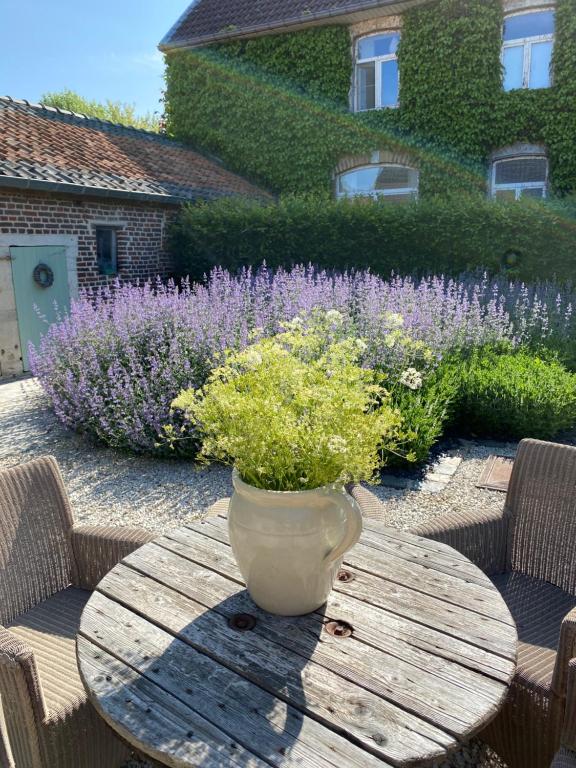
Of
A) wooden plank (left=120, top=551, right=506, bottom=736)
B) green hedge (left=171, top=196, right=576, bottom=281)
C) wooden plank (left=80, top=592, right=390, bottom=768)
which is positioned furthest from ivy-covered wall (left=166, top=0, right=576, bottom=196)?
wooden plank (left=80, top=592, right=390, bottom=768)

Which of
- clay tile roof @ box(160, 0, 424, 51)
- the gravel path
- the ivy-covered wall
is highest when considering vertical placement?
clay tile roof @ box(160, 0, 424, 51)

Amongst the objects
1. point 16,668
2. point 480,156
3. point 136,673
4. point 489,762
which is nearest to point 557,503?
point 489,762

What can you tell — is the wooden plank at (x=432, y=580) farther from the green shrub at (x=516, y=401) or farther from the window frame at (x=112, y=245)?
the window frame at (x=112, y=245)

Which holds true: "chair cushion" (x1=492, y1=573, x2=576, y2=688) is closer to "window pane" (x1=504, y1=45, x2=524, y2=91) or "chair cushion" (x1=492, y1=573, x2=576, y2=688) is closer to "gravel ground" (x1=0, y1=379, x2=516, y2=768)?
"gravel ground" (x1=0, y1=379, x2=516, y2=768)

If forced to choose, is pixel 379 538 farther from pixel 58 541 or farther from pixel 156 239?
pixel 156 239

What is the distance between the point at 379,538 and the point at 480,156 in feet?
40.2

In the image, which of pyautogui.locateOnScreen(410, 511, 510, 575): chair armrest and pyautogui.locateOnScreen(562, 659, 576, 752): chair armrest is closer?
pyautogui.locateOnScreen(562, 659, 576, 752): chair armrest

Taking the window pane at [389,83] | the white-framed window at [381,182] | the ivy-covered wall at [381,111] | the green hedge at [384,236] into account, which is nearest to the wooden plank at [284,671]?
the green hedge at [384,236]

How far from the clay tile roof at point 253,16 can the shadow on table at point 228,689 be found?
45.2ft

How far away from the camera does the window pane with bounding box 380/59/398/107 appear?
43.3 feet

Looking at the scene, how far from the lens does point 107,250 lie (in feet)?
33.7

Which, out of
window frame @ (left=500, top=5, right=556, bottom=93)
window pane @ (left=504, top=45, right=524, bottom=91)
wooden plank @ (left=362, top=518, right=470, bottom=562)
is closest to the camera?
wooden plank @ (left=362, top=518, right=470, bottom=562)

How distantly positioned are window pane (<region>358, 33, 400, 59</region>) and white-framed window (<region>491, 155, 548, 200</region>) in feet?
11.6

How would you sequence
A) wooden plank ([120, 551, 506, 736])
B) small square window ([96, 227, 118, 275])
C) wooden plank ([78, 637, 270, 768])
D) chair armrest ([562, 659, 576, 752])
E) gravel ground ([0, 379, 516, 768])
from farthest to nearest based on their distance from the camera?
small square window ([96, 227, 118, 275])
gravel ground ([0, 379, 516, 768])
chair armrest ([562, 659, 576, 752])
wooden plank ([120, 551, 506, 736])
wooden plank ([78, 637, 270, 768])
